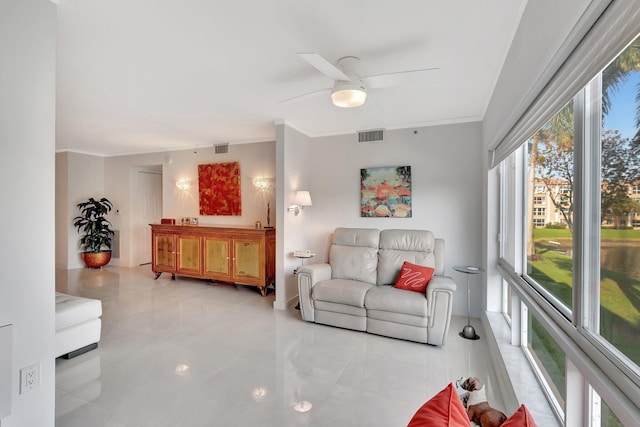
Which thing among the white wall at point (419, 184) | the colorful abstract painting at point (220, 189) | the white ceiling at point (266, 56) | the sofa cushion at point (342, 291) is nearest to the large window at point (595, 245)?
the white ceiling at point (266, 56)

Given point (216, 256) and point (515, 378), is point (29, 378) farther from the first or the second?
point (216, 256)

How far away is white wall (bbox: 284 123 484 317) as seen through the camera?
3.87 meters

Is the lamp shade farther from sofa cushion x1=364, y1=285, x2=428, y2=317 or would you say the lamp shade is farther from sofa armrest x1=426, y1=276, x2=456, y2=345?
sofa armrest x1=426, y1=276, x2=456, y2=345

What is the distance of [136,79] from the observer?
2.78 metres

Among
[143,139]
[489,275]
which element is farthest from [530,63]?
[143,139]

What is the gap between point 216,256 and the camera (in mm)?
5051

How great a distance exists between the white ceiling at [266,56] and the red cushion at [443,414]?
1.96 m

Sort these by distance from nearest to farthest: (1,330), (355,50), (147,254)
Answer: (1,330) < (355,50) < (147,254)

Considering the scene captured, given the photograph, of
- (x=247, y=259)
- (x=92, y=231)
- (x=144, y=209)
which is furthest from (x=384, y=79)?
(x=92, y=231)

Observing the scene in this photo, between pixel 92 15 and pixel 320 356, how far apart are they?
3.10 meters

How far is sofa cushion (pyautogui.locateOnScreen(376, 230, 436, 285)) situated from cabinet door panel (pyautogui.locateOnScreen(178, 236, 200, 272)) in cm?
322

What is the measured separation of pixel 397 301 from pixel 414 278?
0.41m

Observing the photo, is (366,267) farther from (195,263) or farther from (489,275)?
(195,263)

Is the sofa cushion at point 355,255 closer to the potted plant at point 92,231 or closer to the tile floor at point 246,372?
the tile floor at point 246,372
